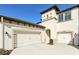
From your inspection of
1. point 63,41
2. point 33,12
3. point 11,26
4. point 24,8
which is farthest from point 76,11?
point 11,26

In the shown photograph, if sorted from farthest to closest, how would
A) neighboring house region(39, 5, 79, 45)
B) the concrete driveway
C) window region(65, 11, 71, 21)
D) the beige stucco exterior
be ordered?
window region(65, 11, 71, 21) → neighboring house region(39, 5, 79, 45) → the beige stucco exterior → the concrete driveway

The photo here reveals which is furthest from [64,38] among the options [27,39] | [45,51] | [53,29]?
[27,39]

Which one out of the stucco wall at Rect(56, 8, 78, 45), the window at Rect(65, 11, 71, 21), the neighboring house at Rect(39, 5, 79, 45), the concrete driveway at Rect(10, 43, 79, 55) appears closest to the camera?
the concrete driveway at Rect(10, 43, 79, 55)

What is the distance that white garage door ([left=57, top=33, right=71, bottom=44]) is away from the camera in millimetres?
8805

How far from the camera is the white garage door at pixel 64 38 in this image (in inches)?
347

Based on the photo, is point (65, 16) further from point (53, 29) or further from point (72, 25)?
point (53, 29)

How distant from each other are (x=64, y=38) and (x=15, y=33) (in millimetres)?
4234

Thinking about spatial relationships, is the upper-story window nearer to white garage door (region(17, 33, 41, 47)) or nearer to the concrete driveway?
white garage door (region(17, 33, 41, 47))

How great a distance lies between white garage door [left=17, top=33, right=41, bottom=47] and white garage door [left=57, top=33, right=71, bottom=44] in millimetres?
1777

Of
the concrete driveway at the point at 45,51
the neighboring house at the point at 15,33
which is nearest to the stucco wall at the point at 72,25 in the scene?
the neighboring house at the point at 15,33

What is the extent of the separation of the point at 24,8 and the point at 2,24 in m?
1.74

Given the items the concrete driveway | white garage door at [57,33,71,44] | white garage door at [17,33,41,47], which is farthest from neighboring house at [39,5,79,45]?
the concrete driveway

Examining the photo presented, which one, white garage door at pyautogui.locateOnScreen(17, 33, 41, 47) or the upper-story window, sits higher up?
the upper-story window

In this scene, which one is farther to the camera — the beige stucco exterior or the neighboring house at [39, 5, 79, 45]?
the neighboring house at [39, 5, 79, 45]
